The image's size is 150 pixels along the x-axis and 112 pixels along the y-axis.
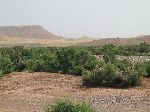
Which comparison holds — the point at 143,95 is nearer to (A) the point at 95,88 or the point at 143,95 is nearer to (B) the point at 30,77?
(A) the point at 95,88

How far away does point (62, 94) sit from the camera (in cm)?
2264

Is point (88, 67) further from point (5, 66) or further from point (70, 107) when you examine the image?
point (70, 107)

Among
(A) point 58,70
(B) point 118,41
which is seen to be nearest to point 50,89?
(A) point 58,70

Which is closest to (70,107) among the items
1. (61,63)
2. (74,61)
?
(74,61)

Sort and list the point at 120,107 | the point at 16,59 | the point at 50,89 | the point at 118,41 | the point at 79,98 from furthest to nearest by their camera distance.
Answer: the point at 118,41 → the point at 16,59 → the point at 50,89 → the point at 79,98 → the point at 120,107

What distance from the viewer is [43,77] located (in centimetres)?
3083

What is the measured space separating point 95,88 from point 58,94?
2.83 meters

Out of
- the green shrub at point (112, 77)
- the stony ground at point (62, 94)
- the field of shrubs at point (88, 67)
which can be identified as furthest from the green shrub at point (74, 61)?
the green shrub at point (112, 77)

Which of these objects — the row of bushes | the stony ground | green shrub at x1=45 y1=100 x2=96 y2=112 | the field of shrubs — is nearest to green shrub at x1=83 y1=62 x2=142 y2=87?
the field of shrubs

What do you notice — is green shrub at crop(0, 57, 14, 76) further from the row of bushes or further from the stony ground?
the stony ground

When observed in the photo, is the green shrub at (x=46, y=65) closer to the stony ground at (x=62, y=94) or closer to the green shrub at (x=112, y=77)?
the stony ground at (x=62, y=94)

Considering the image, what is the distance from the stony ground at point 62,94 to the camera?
739 inches

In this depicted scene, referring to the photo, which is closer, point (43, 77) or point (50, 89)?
point (50, 89)

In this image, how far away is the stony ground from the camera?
1877 cm
